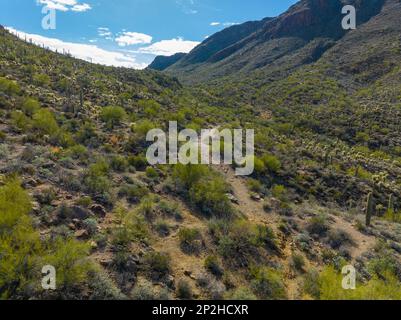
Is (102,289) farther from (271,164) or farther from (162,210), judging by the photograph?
(271,164)

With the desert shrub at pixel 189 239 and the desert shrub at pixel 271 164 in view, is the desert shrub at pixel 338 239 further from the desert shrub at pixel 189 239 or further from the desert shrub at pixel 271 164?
the desert shrub at pixel 271 164

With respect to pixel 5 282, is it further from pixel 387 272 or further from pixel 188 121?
pixel 188 121

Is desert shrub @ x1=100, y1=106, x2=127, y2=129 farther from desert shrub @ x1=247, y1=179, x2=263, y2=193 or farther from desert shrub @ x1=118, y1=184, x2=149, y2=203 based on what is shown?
desert shrub @ x1=247, y1=179, x2=263, y2=193

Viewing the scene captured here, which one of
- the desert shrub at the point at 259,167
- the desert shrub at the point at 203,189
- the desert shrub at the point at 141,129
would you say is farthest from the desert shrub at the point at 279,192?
the desert shrub at the point at 141,129

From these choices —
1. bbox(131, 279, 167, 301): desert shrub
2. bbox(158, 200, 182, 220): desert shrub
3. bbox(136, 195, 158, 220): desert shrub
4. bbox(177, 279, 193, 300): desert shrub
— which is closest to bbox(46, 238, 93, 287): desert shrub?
bbox(131, 279, 167, 301): desert shrub

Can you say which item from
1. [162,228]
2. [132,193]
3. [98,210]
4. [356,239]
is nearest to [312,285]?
[162,228]
